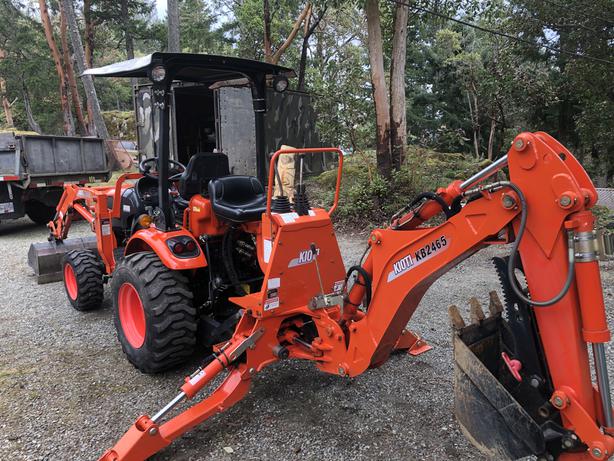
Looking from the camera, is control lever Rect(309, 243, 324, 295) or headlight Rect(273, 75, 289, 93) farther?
headlight Rect(273, 75, 289, 93)

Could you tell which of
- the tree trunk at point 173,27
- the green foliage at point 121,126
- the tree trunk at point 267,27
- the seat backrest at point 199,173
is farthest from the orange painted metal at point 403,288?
the green foliage at point 121,126

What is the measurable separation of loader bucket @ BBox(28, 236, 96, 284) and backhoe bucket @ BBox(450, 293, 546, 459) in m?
5.27

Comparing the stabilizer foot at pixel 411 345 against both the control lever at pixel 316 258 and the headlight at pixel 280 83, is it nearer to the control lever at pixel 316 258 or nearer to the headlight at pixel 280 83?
the control lever at pixel 316 258

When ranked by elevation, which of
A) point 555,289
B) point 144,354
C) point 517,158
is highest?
point 517,158

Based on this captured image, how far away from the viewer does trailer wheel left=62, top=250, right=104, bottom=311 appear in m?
5.05

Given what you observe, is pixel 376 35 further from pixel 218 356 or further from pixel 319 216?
pixel 218 356

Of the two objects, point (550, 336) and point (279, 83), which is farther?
point (279, 83)

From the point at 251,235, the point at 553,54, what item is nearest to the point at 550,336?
the point at 251,235

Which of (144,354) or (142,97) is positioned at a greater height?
(142,97)

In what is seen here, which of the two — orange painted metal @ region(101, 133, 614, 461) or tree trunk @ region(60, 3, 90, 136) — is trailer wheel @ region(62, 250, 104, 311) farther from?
tree trunk @ region(60, 3, 90, 136)

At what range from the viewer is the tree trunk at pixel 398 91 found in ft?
30.0

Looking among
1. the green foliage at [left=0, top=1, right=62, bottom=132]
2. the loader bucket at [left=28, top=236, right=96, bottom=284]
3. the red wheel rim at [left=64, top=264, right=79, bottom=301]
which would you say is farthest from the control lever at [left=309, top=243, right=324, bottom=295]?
the green foliage at [left=0, top=1, right=62, bottom=132]

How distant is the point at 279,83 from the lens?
3.95 m

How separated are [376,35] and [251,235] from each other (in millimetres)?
6492
